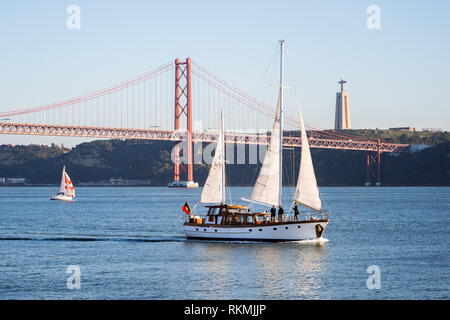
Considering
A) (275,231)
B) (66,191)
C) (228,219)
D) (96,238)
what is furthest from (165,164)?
(275,231)

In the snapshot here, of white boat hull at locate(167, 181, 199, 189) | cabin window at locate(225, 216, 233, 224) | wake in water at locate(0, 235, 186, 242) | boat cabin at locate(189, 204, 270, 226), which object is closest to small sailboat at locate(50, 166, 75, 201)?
white boat hull at locate(167, 181, 199, 189)

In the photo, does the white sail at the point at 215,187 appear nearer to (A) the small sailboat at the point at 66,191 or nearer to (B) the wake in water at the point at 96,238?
(B) the wake in water at the point at 96,238

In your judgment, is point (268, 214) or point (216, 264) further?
point (268, 214)

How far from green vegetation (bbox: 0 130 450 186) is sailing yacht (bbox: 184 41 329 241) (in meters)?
81.8

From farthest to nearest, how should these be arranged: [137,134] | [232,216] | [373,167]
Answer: [373,167], [137,134], [232,216]

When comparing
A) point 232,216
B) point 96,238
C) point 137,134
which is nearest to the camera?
point 232,216

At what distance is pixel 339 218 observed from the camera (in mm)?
55156

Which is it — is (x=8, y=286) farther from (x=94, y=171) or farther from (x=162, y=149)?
(x=94, y=171)

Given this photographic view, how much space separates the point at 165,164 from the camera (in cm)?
16162

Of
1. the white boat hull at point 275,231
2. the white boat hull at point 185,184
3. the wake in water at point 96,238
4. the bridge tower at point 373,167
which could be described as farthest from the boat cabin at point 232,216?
the bridge tower at point 373,167

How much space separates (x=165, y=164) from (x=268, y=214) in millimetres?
127511

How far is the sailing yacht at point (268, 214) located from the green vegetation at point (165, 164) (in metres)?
81.8

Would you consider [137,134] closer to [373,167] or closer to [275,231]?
[373,167]
